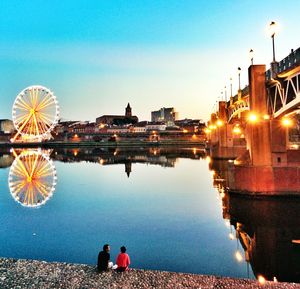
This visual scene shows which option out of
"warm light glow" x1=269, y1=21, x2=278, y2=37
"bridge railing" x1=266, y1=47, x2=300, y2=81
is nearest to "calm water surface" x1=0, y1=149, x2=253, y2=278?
"bridge railing" x1=266, y1=47, x2=300, y2=81

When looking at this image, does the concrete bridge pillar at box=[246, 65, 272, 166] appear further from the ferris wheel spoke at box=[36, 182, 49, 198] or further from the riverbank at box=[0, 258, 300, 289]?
the ferris wheel spoke at box=[36, 182, 49, 198]

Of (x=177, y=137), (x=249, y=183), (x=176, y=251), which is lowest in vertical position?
(x=176, y=251)

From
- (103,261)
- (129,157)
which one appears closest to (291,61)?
(103,261)

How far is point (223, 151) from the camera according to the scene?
57.1 metres

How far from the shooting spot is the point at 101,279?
9266mm

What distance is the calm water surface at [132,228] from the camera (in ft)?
43.2

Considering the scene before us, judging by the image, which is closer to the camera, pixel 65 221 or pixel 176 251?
pixel 176 251

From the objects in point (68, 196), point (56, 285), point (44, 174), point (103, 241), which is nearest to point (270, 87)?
point (103, 241)

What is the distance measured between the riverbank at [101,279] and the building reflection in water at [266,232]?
9.83ft

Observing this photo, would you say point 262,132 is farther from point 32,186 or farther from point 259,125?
point 32,186

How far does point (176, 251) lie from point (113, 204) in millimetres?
11580

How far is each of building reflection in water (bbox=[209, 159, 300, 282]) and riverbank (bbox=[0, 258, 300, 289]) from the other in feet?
9.83

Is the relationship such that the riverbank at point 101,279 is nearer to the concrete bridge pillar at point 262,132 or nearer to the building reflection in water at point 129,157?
the concrete bridge pillar at point 262,132

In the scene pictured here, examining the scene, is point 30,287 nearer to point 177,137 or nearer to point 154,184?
point 154,184
